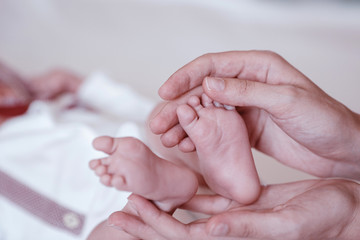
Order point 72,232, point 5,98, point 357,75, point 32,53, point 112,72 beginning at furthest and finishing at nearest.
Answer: point 32,53 → point 112,72 → point 357,75 → point 5,98 → point 72,232

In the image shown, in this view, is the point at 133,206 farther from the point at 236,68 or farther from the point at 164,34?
the point at 164,34

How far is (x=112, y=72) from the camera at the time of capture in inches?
56.5

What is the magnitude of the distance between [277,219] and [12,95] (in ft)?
2.74

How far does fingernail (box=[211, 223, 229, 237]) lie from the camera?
52 centimetres

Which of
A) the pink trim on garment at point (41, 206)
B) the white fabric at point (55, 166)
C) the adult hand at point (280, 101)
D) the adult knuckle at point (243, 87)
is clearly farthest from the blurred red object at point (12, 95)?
the adult knuckle at point (243, 87)

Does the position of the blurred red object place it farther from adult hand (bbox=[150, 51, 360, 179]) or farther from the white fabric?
adult hand (bbox=[150, 51, 360, 179])

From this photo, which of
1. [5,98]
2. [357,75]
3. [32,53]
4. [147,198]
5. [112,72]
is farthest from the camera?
[32,53]

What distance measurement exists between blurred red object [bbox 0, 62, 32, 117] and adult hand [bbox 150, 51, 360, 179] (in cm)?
59

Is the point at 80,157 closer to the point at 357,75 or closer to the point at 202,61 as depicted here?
the point at 202,61

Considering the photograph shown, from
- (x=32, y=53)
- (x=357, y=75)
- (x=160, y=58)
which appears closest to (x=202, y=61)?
(x=160, y=58)

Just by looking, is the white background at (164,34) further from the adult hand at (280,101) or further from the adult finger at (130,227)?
the adult finger at (130,227)

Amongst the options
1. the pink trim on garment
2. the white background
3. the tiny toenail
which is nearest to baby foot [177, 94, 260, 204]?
the tiny toenail

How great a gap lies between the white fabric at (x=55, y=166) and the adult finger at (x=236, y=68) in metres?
0.20

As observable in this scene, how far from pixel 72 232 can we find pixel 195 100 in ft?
1.17
